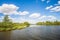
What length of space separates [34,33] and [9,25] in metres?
0.78

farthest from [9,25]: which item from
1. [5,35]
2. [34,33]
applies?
[34,33]

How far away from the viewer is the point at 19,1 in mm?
3586

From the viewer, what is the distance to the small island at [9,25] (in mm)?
3471

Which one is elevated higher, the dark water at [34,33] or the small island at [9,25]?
the small island at [9,25]

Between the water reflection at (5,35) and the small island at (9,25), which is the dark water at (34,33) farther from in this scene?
the small island at (9,25)

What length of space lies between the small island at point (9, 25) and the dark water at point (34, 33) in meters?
0.11

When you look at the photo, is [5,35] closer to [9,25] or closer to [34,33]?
[9,25]

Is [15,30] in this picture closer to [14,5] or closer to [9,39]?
[9,39]

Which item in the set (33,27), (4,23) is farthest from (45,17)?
(4,23)

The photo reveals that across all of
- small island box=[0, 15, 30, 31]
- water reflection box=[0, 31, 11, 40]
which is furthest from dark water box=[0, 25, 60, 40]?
small island box=[0, 15, 30, 31]

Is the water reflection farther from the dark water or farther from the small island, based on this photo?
the small island

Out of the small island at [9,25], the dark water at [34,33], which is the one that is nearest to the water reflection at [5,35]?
the dark water at [34,33]

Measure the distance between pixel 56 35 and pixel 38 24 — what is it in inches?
25.7

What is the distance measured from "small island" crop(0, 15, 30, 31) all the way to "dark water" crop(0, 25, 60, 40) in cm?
11
